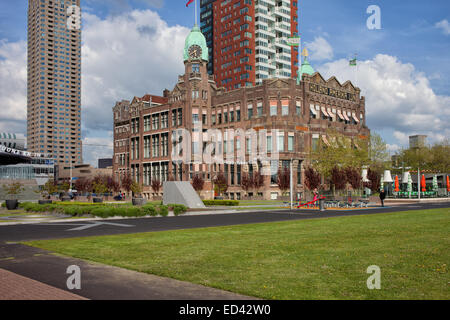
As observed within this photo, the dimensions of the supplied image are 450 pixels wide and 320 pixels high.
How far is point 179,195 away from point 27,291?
2868 cm

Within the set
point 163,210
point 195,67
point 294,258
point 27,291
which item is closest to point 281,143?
point 195,67

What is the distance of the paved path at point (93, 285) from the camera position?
25.0 feet

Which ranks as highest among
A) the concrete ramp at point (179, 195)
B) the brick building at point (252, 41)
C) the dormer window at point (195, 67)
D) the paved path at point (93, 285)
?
the brick building at point (252, 41)

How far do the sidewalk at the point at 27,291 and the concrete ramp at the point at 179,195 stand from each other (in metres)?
27.4

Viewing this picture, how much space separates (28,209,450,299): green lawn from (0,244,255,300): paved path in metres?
0.46

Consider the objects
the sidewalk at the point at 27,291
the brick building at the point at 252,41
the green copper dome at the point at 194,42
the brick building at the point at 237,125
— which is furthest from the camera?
the brick building at the point at 252,41

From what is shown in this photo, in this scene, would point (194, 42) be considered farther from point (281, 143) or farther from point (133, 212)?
point (133, 212)

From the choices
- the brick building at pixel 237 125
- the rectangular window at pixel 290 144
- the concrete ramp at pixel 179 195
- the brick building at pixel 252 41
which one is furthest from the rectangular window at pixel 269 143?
the brick building at pixel 252 41

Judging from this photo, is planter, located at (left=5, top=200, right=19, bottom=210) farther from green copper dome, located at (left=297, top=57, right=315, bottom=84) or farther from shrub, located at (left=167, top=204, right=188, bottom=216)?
green copper dome, located at (left=297, top=57, right=315, bottom=84)

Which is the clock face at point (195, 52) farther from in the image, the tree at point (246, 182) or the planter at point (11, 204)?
the planter at point (11, 204)

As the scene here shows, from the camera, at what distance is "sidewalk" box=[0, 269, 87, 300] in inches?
299

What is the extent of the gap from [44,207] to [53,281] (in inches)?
1102
